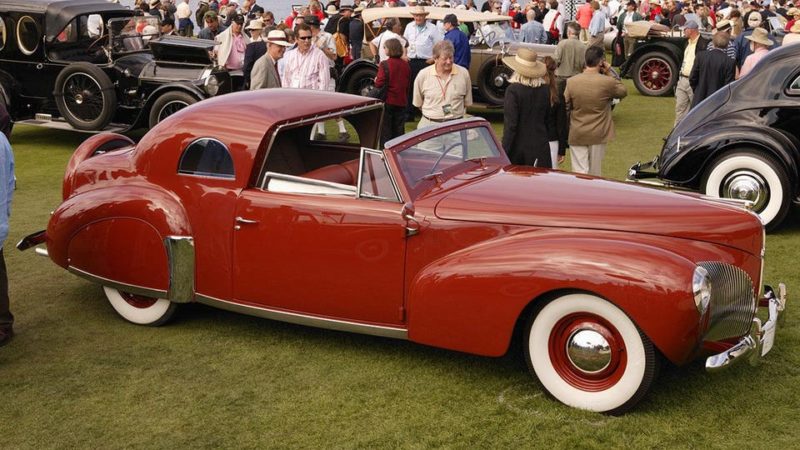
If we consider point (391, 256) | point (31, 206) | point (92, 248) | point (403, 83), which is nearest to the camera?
point (391, 256)

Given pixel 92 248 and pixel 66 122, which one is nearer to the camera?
pixel 92 248

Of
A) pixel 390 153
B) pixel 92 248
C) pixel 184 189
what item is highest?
pixel 390 153

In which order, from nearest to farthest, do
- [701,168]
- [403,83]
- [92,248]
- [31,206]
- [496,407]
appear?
[496,407] < [92,248] < [701,168] < [31,206] < [403,83]

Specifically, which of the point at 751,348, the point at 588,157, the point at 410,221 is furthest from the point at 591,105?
the point at 751,348

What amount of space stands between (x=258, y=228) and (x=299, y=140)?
3.31ft

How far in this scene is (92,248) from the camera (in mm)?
5996

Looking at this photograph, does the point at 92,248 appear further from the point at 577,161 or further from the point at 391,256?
the point at 577,161

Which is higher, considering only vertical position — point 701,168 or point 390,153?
point 390,153

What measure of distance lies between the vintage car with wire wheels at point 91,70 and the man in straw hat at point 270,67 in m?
1.25

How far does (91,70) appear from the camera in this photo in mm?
11641

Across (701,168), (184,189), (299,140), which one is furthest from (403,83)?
(184,189)

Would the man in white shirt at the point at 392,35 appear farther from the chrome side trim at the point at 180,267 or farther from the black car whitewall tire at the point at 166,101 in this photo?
the chrome side trim at the point at 180,267

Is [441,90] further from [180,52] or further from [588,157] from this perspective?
[180,52]

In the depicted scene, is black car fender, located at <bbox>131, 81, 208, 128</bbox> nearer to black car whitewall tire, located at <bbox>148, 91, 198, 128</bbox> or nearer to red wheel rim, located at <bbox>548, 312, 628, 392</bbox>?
black car whitewall tire, located at <bbox>148, 91, 198, 128</bbox>
